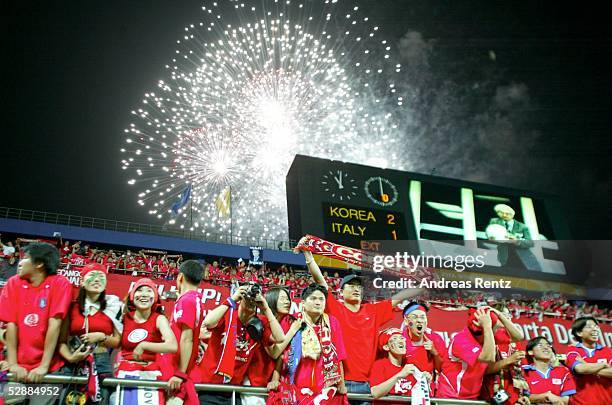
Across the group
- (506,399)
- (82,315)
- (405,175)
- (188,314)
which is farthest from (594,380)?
(405,175)

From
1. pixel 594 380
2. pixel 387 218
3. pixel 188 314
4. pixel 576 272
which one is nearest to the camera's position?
pixel 188 314

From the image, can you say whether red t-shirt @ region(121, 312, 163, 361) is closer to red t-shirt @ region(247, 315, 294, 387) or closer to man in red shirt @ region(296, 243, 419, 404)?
red t-shirt @ region(247, 315, 294, 387)

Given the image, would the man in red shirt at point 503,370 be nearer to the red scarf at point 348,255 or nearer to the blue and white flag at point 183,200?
the red scarf at point 348,255

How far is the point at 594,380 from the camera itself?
6.02 m

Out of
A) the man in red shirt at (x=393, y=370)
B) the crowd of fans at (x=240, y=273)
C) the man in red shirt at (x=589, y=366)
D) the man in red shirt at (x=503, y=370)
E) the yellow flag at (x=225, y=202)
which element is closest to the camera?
the man in red shirt at (x=393, y=370)

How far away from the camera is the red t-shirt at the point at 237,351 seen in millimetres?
4832

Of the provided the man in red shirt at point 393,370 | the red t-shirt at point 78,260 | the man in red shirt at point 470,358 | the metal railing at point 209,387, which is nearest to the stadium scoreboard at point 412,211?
the red t-shirt at point 78,260

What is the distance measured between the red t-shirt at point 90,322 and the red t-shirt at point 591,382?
4900 millimetres

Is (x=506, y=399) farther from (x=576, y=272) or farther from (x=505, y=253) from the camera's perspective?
(x=576, y=272)

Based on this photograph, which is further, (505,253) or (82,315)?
(505,253)

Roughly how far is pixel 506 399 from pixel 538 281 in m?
23.1

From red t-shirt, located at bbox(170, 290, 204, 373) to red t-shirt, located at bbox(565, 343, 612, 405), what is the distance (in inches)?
166

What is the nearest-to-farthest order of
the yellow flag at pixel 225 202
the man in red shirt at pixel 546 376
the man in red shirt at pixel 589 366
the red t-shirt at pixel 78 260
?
the man in red shirt at pixel 589 366, the man in red shirt at pixel 546 376, the red t-shirt at pixel 78 260, the yellow flag at pixel 225 202

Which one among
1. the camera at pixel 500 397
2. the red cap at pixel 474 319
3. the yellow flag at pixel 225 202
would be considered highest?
the yellow flag at pixel 225 202
